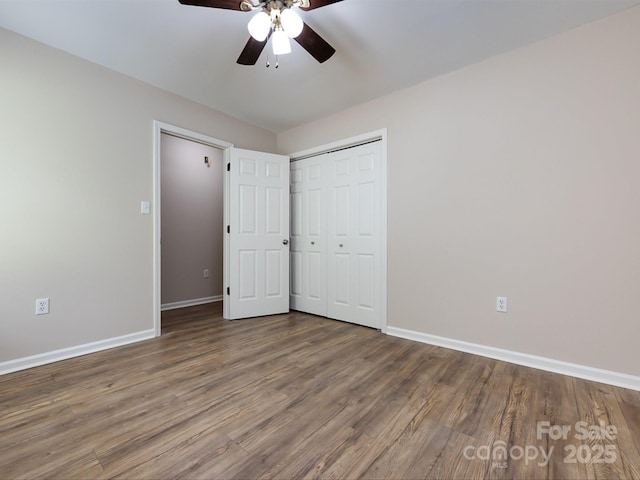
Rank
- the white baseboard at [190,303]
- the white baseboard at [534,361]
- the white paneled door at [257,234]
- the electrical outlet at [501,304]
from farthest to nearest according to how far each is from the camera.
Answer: the white baseboard at [190,303], the white paneled door at [257,234], the electrical outlet at [501,304], the white baseboard at [534,361]

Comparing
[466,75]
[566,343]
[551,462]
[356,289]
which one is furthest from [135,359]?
[466,75]

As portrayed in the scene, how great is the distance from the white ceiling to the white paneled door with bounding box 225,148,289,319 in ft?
3.00

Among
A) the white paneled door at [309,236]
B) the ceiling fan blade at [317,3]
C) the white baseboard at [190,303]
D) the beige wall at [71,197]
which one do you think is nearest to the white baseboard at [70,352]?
the beige wall at [71,197]

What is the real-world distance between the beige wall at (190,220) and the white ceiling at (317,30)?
1.49 meters

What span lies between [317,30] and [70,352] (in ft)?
10.3

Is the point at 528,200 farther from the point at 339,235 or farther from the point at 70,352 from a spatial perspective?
the point at 70,352

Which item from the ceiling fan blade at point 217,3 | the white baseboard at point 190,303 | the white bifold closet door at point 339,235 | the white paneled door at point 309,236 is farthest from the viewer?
the white baseboard at point 190,303

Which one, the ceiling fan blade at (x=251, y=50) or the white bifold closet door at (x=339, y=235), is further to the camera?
the white bifold closet door at (x=339, y=235)

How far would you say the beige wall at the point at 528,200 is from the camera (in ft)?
6.23

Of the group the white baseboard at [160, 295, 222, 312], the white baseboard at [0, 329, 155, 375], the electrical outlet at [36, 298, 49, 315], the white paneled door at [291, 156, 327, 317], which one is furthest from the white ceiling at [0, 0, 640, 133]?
the white baseboard at [160, 295, 222, 312]

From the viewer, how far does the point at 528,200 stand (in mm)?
2201

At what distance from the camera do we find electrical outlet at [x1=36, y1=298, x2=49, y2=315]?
2.16 meters

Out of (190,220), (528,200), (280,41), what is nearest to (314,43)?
(280,41)

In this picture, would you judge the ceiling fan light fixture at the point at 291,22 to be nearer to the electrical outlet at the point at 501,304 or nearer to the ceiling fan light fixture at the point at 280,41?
the ceiling fan light fixture at the point at 280,41
